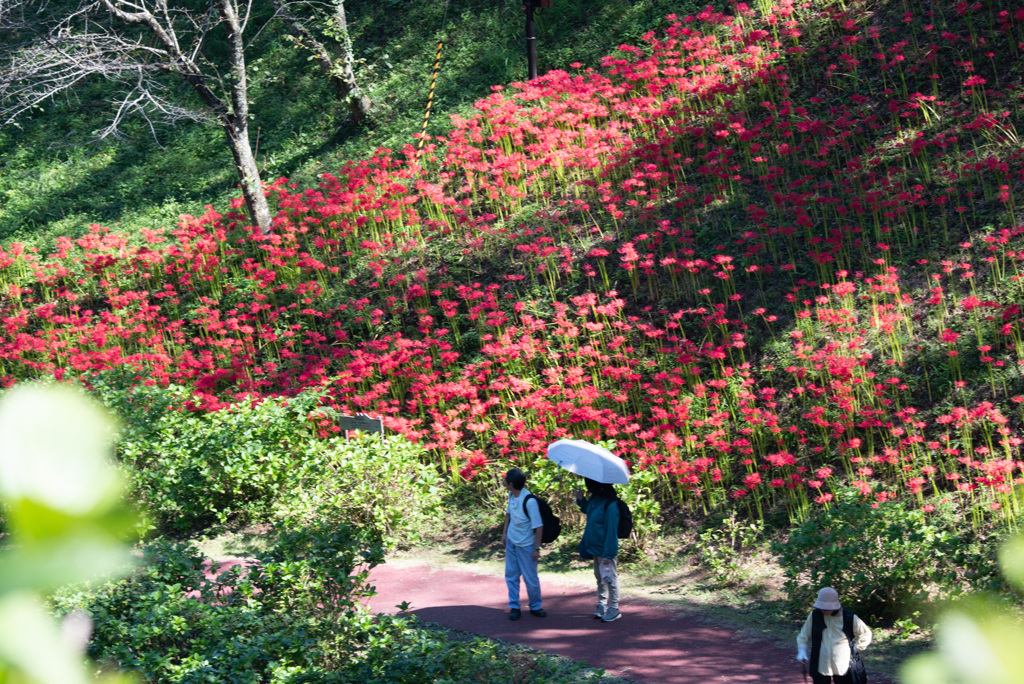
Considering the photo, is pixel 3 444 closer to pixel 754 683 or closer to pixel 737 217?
pixel 754 683

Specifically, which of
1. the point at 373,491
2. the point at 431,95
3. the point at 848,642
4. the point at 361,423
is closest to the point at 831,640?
the point at 848,642

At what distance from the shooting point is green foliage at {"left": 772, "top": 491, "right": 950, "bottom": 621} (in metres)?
5.64

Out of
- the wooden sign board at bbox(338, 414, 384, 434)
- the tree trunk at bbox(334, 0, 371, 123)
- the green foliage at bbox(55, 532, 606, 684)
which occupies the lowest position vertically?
the green foliage at bbox(55, 532, 606, 684)

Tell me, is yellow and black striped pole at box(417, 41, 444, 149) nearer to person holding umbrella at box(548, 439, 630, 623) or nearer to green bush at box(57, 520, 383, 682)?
person holding umbrella at box(548, 439, 630, 623)

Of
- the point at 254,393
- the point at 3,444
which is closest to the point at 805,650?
the point at 3,444

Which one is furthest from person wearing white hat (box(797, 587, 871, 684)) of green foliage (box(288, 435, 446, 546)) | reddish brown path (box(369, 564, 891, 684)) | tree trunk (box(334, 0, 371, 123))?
tree trunk (box(334, 0, 371, 123))

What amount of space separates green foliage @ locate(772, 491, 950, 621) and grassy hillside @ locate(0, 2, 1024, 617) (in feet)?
0.08

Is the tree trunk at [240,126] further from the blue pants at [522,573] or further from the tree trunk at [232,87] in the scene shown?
the blue pants at [522,573]

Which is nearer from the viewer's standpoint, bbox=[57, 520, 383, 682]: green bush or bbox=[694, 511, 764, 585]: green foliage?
bbox=[57, 520, 383, 682]: green bush

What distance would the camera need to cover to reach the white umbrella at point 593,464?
630cm

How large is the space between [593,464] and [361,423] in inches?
119

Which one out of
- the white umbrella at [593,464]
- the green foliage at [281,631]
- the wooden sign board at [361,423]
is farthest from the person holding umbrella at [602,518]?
the wooden sign board at [361,423]

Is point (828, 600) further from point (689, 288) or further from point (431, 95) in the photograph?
point (431, 95)

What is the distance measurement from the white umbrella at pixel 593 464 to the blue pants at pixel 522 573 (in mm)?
697
